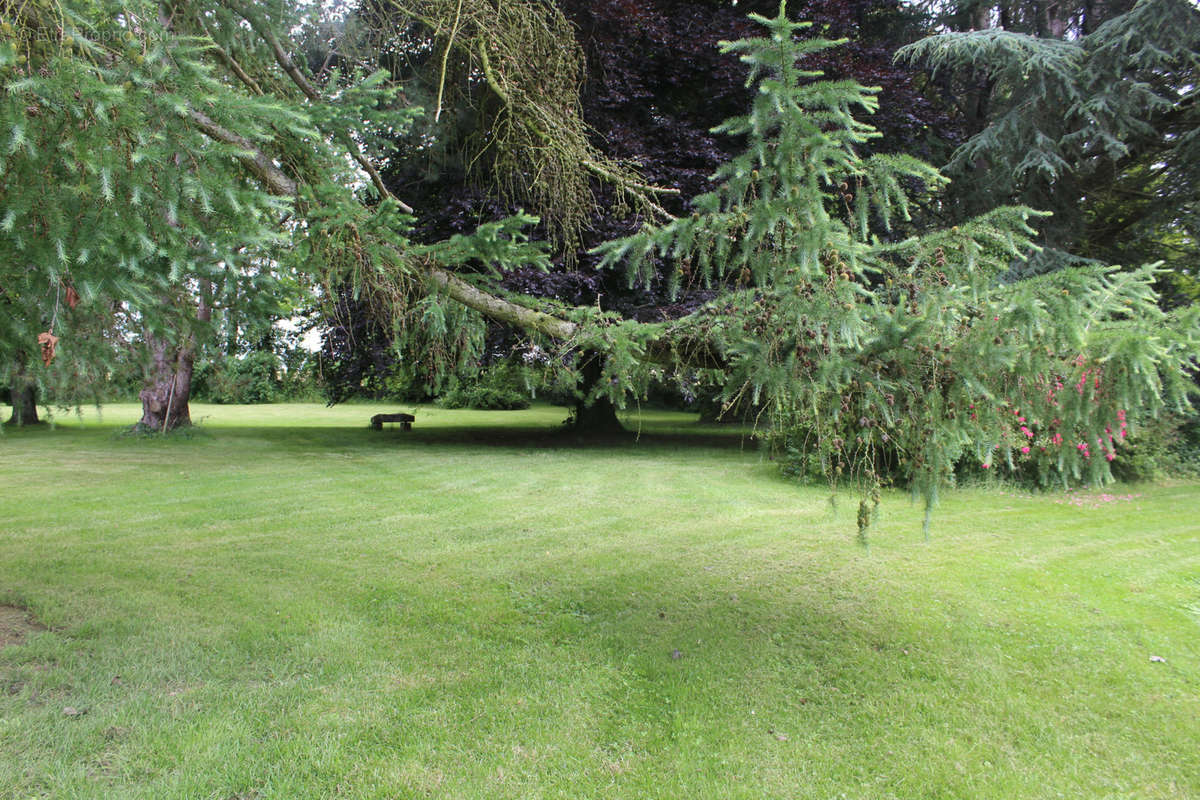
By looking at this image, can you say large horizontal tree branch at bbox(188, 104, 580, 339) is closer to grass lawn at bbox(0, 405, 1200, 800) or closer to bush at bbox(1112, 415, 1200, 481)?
grass lawn at bbox(0, 405, 1200, 800)

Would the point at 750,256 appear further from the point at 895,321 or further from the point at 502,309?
the point at 502,309

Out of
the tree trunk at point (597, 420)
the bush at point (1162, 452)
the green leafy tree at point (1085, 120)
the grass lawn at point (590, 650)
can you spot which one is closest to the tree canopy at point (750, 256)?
the grass lawn at point (590, 650)

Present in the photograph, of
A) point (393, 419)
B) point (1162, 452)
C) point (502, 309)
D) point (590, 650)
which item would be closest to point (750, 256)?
point (502, 309)

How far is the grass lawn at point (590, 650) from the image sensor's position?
2896mm

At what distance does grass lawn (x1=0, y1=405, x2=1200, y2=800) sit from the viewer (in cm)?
290

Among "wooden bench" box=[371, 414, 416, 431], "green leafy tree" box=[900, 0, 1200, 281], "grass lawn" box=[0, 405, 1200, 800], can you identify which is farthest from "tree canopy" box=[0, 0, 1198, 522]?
"wooden bench" box=[371, 414, 416, 431]

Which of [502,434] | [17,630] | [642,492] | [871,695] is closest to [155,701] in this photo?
[17,630]

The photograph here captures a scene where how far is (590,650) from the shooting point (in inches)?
158

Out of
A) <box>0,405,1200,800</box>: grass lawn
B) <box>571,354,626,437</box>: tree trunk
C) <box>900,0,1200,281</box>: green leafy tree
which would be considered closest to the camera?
<box>0,405,1200,800</box>: grass lawn

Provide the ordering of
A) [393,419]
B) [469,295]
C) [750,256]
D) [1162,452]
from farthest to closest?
[393,419] < [1162,452] < [469,295] < [750,256]

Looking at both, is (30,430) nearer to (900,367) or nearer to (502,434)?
(502,434)

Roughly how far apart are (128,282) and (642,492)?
6491mm

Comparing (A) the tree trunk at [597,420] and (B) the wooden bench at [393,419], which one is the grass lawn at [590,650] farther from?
(B) the wooden bench at [393,419]

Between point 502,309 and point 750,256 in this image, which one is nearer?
point 750,256
